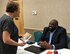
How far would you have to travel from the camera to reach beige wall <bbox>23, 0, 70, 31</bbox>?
4.03 metres

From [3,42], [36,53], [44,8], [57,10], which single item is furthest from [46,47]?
[44,8]

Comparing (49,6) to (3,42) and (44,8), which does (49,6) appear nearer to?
(44,8)

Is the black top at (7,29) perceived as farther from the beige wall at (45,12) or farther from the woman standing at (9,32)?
the beige wall at (45,12)

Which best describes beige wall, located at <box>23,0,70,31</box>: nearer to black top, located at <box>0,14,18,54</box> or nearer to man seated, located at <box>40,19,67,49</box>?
man seated, located at <box>40,19,67,49</box>

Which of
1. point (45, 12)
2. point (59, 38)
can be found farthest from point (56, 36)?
point (45, 12)

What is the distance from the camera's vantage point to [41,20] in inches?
182

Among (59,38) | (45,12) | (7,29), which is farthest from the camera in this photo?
(45,12)

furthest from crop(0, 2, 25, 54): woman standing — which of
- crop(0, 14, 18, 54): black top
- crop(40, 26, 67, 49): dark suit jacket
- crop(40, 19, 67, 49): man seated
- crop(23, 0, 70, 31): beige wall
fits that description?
crop(23, 0, 70, 31): beige wall

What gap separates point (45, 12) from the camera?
4.48 m

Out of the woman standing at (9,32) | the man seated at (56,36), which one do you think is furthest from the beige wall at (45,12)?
the woman standing at (9,32)

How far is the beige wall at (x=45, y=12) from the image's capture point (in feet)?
13.2

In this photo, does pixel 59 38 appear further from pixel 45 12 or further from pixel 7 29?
pixel 45 12

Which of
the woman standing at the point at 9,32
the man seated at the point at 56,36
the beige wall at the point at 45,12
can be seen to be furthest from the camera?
the beige wall at the point at 45,12

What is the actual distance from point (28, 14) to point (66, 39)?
81.1 inches
